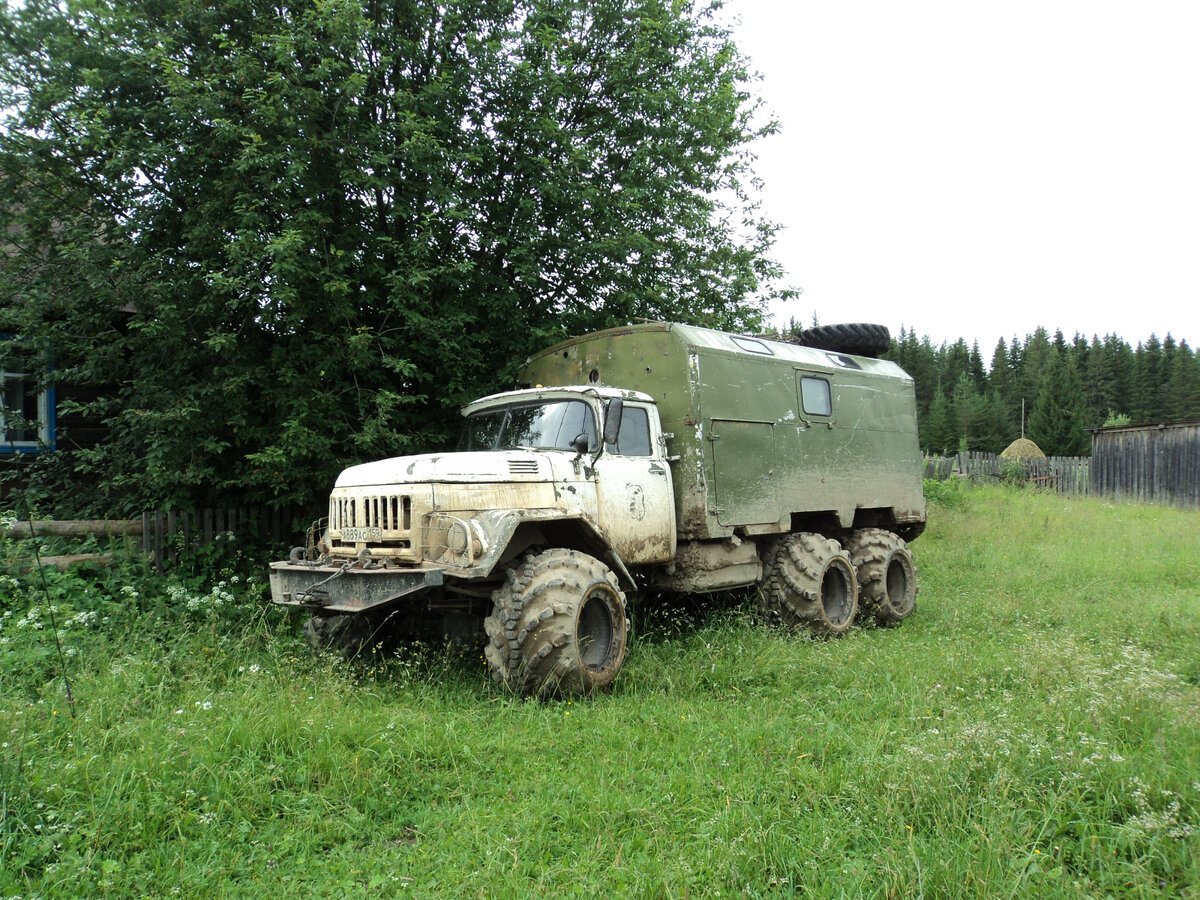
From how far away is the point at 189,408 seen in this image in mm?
7152

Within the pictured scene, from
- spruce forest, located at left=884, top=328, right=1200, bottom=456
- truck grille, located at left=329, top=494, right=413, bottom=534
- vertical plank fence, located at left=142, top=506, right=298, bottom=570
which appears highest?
spruce forest, located at left=884, top=328, right=1200, bottom=456

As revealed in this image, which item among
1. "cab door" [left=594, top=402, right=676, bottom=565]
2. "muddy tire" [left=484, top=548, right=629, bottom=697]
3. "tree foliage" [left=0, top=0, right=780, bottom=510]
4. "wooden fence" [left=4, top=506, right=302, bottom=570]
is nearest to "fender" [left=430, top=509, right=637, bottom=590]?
"muddy tire" [left=484, top=548, right=629, bottom=697]

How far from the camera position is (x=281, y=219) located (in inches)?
306

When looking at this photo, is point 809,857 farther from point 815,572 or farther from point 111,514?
point 111,514

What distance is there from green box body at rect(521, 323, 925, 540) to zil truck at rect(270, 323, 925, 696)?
0.08 feet

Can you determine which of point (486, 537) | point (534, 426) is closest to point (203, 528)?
point (534, 426)

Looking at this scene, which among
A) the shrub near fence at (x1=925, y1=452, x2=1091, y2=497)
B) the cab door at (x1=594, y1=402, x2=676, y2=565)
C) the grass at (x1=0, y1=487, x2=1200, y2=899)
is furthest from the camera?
the shrub near fence at (x1=925, y1=452, x2=1091, y2=497)

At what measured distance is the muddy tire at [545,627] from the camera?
17.7 feet

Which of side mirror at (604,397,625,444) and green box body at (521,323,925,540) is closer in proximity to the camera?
side mirror at (604,397,625,444)

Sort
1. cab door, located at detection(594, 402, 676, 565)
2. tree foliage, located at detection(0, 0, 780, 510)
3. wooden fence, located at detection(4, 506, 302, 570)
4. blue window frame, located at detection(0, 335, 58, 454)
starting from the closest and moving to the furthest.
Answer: cab door, located at detection(594, 402, 676, 565) < tree foliage, located at detection(0, 0, 780, 510) < wooden fence, located at detection(4, 506, 302, 570) < blue window frame, located at detection(0, 335, 58, 454)

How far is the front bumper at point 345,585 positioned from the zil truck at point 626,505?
15 millimetres

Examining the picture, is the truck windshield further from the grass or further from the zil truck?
the grass

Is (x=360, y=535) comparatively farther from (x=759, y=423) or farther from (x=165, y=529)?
(x=759, y=423)

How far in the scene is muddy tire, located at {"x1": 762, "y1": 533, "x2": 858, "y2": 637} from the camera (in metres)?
8.04
